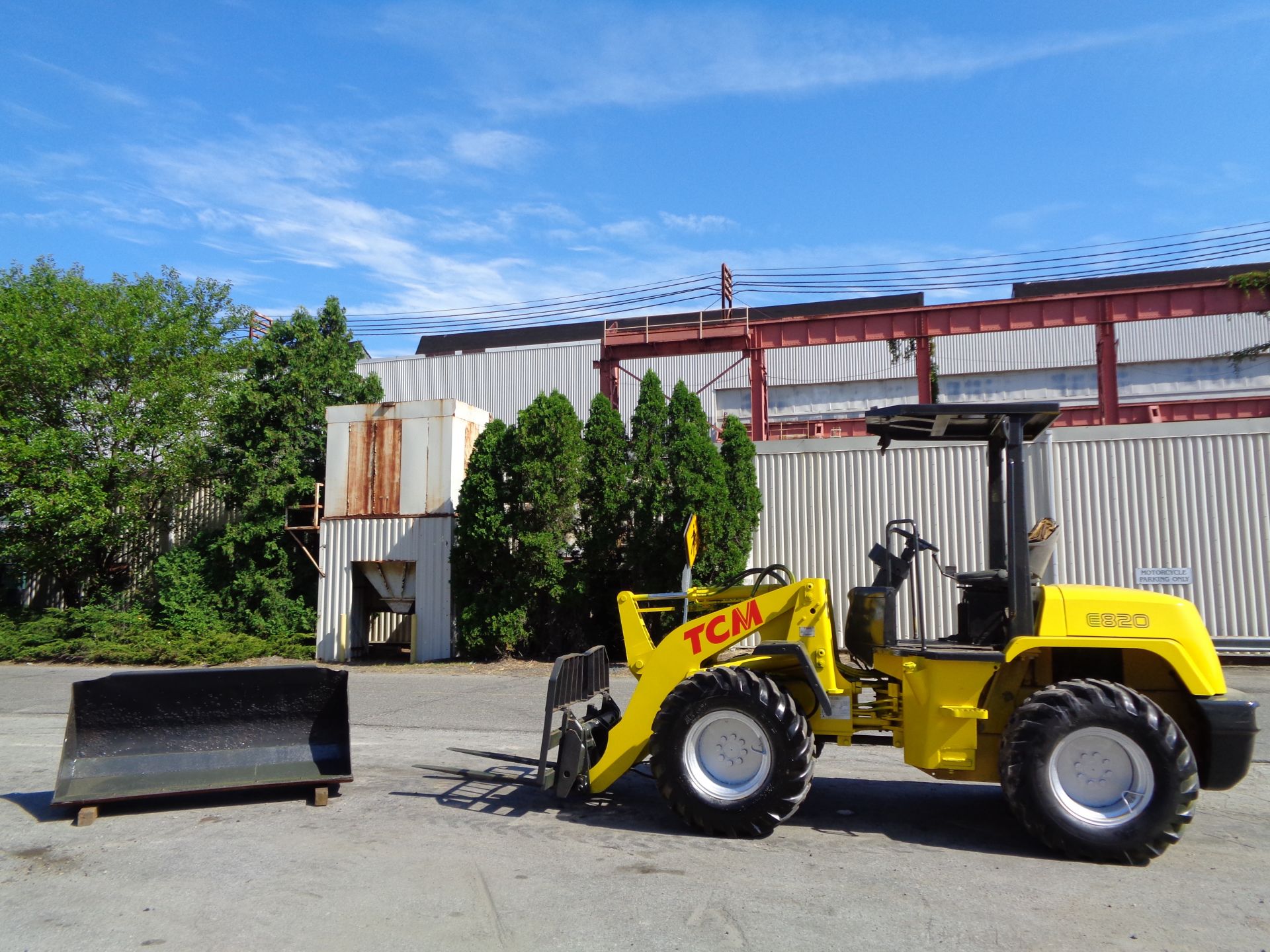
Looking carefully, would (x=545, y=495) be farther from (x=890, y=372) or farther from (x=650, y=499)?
(x=890, y=372)

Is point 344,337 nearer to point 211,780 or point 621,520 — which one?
point 621,520

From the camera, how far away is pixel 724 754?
6004mm

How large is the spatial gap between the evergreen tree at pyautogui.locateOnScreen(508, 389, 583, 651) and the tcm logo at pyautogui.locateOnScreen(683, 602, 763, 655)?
1175 cm

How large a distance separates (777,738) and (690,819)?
79 cm

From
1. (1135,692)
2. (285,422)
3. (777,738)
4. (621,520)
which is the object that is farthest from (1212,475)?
(285,422)

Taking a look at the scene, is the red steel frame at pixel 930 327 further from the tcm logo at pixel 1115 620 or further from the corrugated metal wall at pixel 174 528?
the tcm logo at pixel 1115 620

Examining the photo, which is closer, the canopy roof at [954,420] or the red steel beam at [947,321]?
the canopy roof at [954,420]

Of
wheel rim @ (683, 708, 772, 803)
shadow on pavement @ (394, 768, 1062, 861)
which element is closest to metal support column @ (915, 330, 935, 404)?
shadow on pavement @ (394, 768, 1062, 861)

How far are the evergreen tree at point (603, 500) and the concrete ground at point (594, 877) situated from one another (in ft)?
34.7

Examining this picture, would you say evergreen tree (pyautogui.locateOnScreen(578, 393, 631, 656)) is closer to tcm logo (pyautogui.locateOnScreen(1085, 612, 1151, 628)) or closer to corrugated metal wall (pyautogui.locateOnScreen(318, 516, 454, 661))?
corrugated metal wall (pyautogui.locateOnScreen(318, 516, 454, 661))

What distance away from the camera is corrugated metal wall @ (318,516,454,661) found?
19469 mm

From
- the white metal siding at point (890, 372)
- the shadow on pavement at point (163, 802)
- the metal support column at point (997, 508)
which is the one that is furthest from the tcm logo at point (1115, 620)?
the white metal siding at point (890, 372)

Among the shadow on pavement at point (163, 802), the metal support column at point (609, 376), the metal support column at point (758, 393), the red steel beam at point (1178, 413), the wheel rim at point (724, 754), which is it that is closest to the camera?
the wheel rim at point (724, 754)

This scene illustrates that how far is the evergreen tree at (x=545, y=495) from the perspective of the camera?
17891 millimetres
